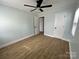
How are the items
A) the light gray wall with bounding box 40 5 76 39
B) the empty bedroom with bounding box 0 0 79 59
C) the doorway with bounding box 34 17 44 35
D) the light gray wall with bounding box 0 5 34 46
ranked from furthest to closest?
the doorway with bounding box 34 17 44 35
the light gray wall with bounding box 40 5 76 39
the light gray wall with bounding box 0 5 34 46
the empty bedroom with bounding box 0 0 79 59

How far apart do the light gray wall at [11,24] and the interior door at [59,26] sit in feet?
A: 9.70

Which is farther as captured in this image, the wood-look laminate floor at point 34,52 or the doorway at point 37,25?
the doorway at point 37,25

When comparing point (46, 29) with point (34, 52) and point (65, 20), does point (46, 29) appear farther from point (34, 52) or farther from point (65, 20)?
point (34, 52)

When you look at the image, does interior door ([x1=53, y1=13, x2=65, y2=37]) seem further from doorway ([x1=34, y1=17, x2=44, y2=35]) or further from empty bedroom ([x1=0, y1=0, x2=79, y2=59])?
doorway ([x1=34, y1=17, x2=44, y2=35])

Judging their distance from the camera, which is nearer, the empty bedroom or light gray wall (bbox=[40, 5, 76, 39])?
the empty bedroom

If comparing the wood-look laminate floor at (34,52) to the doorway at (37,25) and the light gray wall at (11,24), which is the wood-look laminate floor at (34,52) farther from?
the doorway at (37,25)

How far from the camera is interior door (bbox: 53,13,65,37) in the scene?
20.7 ft

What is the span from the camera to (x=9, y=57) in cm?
319

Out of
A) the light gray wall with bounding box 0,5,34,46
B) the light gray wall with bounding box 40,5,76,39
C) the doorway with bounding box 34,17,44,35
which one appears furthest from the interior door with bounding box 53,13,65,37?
the light gray wall with bounding box 0,5,34,46

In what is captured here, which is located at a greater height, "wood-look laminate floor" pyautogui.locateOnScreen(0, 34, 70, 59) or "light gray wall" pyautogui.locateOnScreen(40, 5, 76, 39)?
"light gray wall" pyautogui.locateOnScreen(40, 5, 76, 39)

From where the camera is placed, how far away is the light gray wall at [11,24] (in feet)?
14.0

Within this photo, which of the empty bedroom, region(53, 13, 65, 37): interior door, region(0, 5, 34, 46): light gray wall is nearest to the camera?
the empty bedroom

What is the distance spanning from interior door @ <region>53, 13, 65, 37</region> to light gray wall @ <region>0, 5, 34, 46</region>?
9.70ft

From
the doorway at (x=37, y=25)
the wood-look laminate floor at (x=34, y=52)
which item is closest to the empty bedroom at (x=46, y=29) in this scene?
the wood-look laminate floor at (x=34, y=52)
